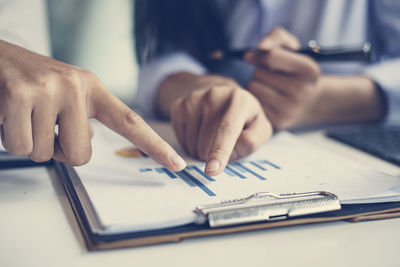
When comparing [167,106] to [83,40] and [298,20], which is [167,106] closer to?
[83,40]

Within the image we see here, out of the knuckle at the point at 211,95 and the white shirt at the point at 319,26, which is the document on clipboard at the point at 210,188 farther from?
the white shirt at the point at 319,26

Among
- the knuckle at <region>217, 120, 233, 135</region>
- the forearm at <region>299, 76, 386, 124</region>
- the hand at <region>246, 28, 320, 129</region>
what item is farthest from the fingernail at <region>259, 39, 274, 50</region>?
the knuckle at <region>217, 120, 233, 135</region>

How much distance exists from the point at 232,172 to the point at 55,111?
20cm

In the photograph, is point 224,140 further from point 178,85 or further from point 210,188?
point 178,85

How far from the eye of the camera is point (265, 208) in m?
0.34

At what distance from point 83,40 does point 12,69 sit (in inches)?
25.7

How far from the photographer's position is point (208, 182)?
417 mm

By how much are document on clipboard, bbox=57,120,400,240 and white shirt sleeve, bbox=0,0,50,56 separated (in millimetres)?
234

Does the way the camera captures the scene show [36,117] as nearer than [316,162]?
Yes

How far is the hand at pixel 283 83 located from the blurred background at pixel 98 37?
474 mm

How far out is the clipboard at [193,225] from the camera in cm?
30

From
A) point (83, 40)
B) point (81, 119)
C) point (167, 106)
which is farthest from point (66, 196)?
point (83, 40)

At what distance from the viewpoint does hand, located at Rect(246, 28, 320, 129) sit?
71cm

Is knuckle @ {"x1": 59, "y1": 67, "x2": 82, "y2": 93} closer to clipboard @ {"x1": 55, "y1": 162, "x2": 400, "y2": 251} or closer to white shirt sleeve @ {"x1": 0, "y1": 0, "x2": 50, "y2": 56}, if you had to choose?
clipboard @ {"x1": 55, "y1": 162, "x2": 400, "y2": 251}
